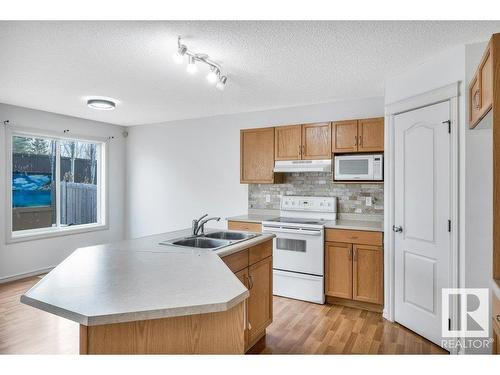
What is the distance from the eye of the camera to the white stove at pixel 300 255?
363cm

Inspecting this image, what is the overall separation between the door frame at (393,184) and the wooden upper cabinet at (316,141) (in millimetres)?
794

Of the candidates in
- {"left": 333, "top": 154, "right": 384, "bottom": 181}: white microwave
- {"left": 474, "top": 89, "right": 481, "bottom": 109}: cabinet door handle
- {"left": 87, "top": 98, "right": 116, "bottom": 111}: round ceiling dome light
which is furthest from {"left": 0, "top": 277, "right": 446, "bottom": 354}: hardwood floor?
{"left": 87, "top": 98, "right": 116, "bottom": 111}: round ceiling dome light

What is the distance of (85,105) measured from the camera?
4328 millimetres

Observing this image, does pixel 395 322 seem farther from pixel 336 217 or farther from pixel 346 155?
pixel 346 155

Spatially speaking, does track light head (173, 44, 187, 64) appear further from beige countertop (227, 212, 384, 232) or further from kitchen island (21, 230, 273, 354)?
beige countertop (227, 212, 384, 232)

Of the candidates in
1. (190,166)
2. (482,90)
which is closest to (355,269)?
(482,90)

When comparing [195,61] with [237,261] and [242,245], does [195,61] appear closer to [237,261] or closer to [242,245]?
[242,245]

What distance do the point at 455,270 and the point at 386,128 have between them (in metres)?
1.42

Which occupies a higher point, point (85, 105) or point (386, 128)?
point (85, 105)

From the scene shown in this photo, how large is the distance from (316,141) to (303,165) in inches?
13.0

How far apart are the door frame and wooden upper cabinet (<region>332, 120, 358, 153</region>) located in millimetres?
522

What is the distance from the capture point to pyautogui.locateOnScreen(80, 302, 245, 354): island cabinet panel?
50.6 inches

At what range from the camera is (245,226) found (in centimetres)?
414

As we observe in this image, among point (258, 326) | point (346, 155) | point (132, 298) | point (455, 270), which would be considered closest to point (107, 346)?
point (132, 298)
